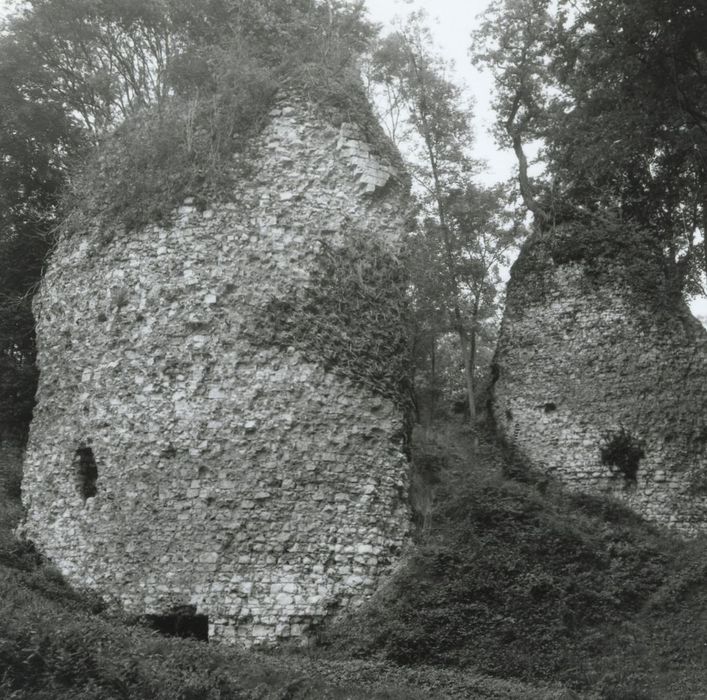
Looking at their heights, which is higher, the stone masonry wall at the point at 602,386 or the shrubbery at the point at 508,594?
the stone masonry wall at the point at 602,386

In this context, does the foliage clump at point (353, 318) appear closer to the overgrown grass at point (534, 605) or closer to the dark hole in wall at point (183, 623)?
the overgrown grass at point (534, 605)

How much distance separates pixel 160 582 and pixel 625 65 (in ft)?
39.5

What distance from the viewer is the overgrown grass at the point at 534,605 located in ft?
31.8

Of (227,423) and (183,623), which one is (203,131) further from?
(183,623)

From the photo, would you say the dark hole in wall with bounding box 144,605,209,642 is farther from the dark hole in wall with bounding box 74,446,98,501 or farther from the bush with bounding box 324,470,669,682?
the dark hole in wall with bounding box 74,446,98,501

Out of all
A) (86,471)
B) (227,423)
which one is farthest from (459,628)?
(86,471)

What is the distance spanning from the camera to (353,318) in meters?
11.8

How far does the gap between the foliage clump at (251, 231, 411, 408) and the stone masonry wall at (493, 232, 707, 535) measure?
18.0 feet

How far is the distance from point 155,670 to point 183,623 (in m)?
2.57

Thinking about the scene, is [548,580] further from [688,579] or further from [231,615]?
[231,615]

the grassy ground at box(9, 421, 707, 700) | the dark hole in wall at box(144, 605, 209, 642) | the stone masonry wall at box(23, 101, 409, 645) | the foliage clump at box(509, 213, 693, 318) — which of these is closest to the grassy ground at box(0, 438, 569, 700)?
the grassy ground at box(9, 421, 707, 700)

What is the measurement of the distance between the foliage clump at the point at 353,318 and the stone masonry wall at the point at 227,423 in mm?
143

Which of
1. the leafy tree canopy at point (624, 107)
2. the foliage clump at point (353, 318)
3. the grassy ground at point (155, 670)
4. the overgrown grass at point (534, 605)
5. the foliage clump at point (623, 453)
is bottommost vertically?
the grassy ground at point (155, 670)

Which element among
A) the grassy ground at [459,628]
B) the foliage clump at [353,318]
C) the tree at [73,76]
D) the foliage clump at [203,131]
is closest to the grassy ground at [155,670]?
the grassy ground at [459,628]
